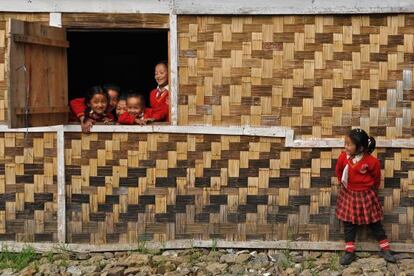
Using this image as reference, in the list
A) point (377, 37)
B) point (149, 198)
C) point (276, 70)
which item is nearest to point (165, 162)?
point (149, 198)

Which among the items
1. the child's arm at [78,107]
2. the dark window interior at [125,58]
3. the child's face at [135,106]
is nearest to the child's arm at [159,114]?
the child's face at [135,106]

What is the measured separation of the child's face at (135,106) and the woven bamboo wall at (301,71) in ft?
1.58

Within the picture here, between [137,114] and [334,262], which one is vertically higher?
[137,114]

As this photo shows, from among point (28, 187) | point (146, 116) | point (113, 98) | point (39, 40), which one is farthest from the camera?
point (113, 98)

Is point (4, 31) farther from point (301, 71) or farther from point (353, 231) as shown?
point (353, 231)

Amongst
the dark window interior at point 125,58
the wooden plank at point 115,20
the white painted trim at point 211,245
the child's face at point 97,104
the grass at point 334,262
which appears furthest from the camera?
the dark window interior at point 125,58

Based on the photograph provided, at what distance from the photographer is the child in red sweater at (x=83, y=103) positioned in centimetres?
619

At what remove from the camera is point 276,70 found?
19.3 feet

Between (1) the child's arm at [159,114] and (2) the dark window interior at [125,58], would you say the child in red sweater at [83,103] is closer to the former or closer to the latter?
(1) the child's arm at [159,114]

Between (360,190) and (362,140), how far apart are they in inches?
18.6

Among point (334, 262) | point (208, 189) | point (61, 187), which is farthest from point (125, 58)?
point (334, 262)

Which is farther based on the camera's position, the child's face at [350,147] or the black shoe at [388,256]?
the black shoe at [388,256]

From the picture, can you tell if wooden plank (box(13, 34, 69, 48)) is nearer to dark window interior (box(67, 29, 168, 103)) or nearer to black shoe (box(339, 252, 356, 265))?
dark window interior (box(67, 29, 168, 103))

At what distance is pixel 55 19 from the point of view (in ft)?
19.3
